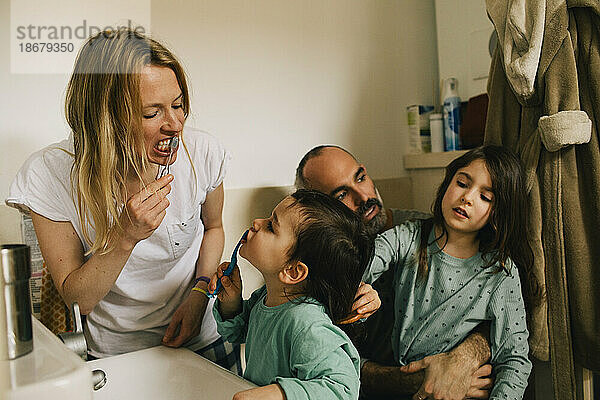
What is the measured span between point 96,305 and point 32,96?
14.1 inches

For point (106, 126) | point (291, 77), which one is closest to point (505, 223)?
point (291, 77)

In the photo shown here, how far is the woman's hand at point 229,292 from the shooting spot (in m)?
→ 0.95

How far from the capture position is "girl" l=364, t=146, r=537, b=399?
43.0 inches

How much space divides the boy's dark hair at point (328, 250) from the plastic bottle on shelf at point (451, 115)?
0.66 metres

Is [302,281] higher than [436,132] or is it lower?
lower

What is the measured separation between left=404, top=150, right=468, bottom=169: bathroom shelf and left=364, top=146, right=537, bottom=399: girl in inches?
9.3

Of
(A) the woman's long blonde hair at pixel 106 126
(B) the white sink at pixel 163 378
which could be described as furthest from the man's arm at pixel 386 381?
(A) the woman's long blonde hair at pixel 106 126

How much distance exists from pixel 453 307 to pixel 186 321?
1.74ft

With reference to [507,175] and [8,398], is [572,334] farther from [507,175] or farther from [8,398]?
[8,398]

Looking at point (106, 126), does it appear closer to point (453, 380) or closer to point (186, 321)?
point (186, 321)

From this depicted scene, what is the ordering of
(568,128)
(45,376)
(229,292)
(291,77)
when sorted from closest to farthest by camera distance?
(45,376), (229,292), (568,128), (291,77)

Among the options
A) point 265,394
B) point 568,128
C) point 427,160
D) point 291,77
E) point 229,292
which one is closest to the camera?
point 265,394

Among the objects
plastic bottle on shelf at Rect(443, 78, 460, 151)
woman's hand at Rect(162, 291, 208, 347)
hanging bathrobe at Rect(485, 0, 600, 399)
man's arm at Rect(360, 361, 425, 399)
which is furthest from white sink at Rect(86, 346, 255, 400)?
plastic bottle on shelf at Rect(443, 78, 460, 151)

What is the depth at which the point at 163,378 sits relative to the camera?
0.91 metres
